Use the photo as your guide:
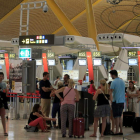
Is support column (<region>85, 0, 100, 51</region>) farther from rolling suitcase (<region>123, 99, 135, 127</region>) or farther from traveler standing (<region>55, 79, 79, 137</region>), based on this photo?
traveler standing (<region>55, 79, 79, 137</region>)

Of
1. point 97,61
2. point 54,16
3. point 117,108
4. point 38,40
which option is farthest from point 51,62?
point 117,108

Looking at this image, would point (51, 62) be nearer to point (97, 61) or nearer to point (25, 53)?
point (97, 61)

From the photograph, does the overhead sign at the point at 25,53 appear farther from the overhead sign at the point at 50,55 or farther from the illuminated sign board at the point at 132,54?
the overhead sign at the point at 50,55

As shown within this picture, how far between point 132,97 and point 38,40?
3624 mm

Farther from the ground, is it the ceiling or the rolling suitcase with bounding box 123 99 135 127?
the ceiling

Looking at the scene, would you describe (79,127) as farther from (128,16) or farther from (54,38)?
(128,16)

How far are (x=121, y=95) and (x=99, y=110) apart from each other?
74 cm

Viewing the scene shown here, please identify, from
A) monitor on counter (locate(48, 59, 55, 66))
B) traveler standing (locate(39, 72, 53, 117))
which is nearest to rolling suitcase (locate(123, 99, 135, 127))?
traveler standing (locate(39, 72, 53, 117))

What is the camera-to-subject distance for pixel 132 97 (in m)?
11.3

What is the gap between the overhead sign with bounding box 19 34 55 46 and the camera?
11461 mm

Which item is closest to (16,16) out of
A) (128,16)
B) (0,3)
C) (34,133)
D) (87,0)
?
(0,3)

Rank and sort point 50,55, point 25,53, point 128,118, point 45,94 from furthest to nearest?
1. point 50,55
2. point 25,53
3. point 128,118
4. point 45,94

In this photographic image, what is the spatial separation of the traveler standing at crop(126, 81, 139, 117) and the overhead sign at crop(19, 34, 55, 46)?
2.94 metres

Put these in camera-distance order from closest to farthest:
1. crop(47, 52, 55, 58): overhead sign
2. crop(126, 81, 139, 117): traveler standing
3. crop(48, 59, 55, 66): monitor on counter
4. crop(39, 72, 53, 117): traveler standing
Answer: crop(39, 72, 53, 117): traveler standing → crop(126, 81, 139, 117): traveler standing → crop(47, 52, 55, 58): overhead sign → crop(48, 59, 55, 66): monitor on counter
